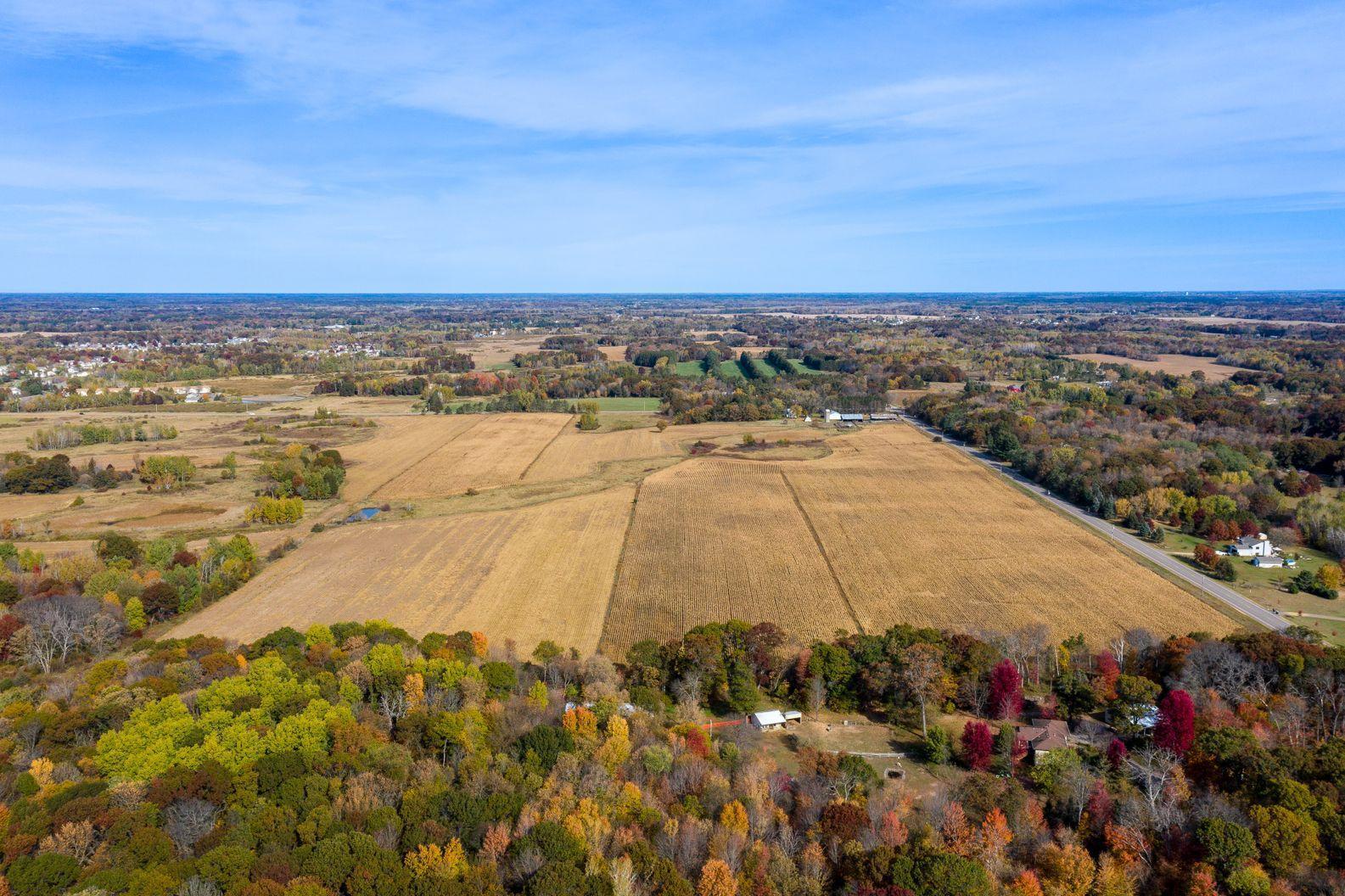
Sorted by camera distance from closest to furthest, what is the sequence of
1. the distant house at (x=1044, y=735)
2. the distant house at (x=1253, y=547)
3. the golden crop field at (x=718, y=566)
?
the distant house at (x=1044, y=735) → the golden crop field at (x=718, y=566) → the distant house at (x=1253, y=547)

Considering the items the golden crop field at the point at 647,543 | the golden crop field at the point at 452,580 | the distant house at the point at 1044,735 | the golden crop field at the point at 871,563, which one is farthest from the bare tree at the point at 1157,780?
the golden crop field at the point at 452,580

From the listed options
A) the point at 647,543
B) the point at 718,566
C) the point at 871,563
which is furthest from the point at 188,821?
the point at 871,563

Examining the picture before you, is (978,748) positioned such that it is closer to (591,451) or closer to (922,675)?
(922,675)

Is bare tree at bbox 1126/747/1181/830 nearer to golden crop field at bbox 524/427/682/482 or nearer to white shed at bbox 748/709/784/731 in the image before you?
white shed at bbox 748/709/784/731

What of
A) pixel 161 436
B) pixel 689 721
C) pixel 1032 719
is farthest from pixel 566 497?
pixel 161 436

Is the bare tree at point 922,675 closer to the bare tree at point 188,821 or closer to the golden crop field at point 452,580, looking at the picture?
the golden crop field at point 452,580

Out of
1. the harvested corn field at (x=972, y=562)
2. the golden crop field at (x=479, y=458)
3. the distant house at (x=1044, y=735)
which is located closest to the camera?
the distant house at (x=1044, y=735)
